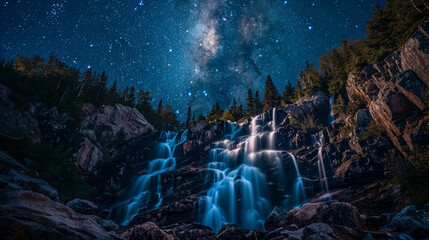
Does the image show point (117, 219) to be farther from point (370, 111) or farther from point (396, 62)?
point (396, 62)

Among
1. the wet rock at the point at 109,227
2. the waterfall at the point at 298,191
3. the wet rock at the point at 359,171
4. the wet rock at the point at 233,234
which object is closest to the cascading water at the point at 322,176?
the wet rock at the point at 359,171

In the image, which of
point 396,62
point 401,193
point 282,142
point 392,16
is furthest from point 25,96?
point 392,16

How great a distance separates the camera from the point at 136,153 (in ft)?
137

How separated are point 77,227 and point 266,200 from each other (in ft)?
71.2

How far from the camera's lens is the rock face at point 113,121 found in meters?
49.3

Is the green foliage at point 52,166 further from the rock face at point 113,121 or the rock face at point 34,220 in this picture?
the rock face at point 34,220

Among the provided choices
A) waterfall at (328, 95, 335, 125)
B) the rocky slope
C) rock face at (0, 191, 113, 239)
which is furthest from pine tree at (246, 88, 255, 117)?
rock face at (0, 191, 113, 239)

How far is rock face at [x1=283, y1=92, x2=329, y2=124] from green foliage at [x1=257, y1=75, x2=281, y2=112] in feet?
52.6

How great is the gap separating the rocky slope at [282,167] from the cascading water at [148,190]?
1164 mm

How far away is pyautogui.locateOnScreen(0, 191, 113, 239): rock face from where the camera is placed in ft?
11.6

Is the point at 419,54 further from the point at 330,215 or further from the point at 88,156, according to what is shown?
the point at 88,156

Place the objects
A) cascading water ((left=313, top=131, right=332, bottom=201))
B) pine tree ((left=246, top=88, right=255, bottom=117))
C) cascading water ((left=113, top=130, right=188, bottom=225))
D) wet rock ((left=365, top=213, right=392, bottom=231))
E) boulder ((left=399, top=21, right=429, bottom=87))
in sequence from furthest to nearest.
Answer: pine tree ((left=246, top=88, right=255, bottom=117)) < cascading water ((left=113, top=130, right=188, bottom=225)) < cascading water ((left=313, top=131, right=332, bottom=201)) < boulder ((left=399, top=21, right=429, bottom=87)) < wet rock ((left=365, top=213, right=392, bottom=231))

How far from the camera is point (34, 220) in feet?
12.9

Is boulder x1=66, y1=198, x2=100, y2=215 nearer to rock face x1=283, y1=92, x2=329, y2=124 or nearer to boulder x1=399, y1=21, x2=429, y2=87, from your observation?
boulder x1=399, y1=21, x2=429, y2=87
